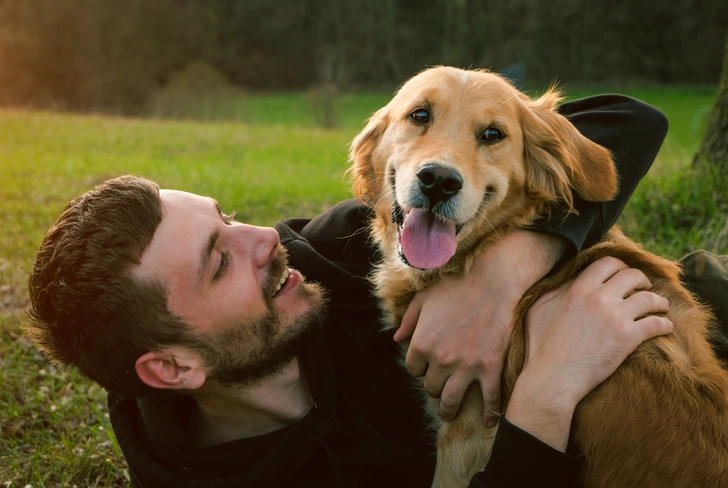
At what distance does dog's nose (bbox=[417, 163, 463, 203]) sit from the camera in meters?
2.36

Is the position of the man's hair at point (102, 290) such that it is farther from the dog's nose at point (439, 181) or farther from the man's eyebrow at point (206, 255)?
the dog's nose at point (439, 181)

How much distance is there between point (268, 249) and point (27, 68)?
40.0 m

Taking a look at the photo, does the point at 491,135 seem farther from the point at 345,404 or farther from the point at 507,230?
the point at 345,404

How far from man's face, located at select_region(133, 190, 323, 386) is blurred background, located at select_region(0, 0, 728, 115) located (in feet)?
90.2

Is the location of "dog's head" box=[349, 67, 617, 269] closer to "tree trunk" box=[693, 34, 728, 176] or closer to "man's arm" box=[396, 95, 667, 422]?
"man's arm" box=[396, 95, 667, 422]

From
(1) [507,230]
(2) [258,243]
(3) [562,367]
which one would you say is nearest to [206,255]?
(2) [258,243]

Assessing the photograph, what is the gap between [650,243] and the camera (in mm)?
4535

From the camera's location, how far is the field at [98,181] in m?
3.25

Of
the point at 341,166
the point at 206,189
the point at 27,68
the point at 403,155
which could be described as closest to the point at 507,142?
the point at 403,155

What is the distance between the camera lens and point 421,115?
8.86 ft

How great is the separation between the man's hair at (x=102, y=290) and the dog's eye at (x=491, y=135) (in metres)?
1.38

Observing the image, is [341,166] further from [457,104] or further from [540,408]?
[540,408]

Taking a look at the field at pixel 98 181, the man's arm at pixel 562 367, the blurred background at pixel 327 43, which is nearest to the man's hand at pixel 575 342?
the man's arm at pixel 562 367

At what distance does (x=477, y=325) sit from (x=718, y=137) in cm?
355
